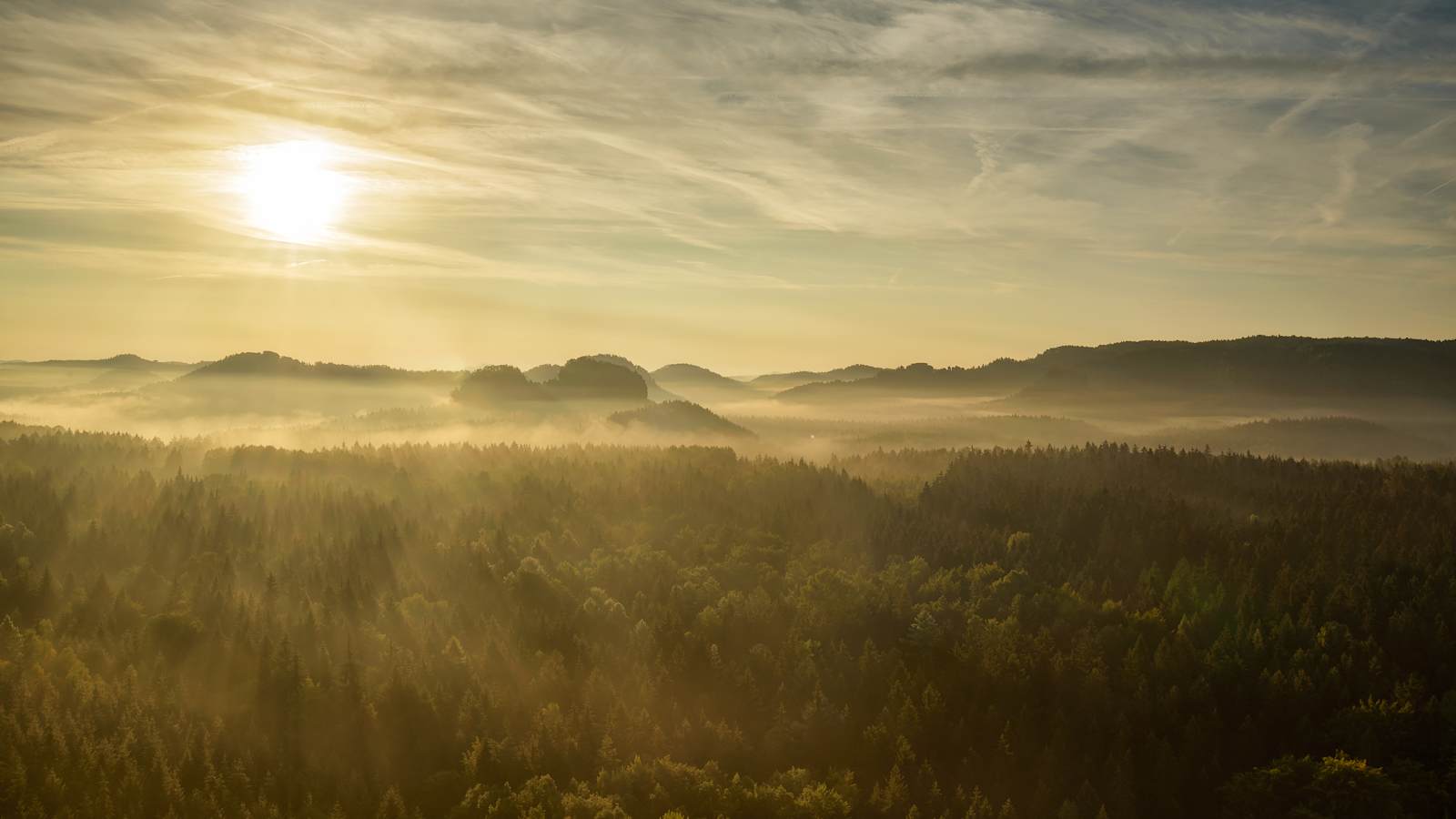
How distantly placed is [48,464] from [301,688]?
73684mm

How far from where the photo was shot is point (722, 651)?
6681 centimetres

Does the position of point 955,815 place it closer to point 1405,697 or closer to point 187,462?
point 1405,697

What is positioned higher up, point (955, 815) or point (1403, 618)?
point (1403, 618)

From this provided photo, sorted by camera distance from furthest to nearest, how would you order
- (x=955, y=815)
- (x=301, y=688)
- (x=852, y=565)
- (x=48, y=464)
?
1. (x=48, y=464)
2. (x=852, y=565)
3. (x=301, y=688)
4. (x=955, y=815)

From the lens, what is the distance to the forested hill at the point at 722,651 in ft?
166

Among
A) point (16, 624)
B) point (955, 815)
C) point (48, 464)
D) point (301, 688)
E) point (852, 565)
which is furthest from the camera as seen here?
point (48, 464)

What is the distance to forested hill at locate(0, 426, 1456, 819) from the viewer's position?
50.5m

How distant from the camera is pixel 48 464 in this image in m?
105

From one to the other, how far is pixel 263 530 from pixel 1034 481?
3586 inches

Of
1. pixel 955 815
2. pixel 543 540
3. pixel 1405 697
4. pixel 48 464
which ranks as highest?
pixel 48 464

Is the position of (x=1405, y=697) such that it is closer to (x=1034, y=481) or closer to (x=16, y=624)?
(x=1034, y=481)

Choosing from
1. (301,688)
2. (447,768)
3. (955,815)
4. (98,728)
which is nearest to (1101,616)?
(955,815)

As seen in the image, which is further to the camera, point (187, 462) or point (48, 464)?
point (187, 462)

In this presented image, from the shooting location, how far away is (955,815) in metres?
49.8
